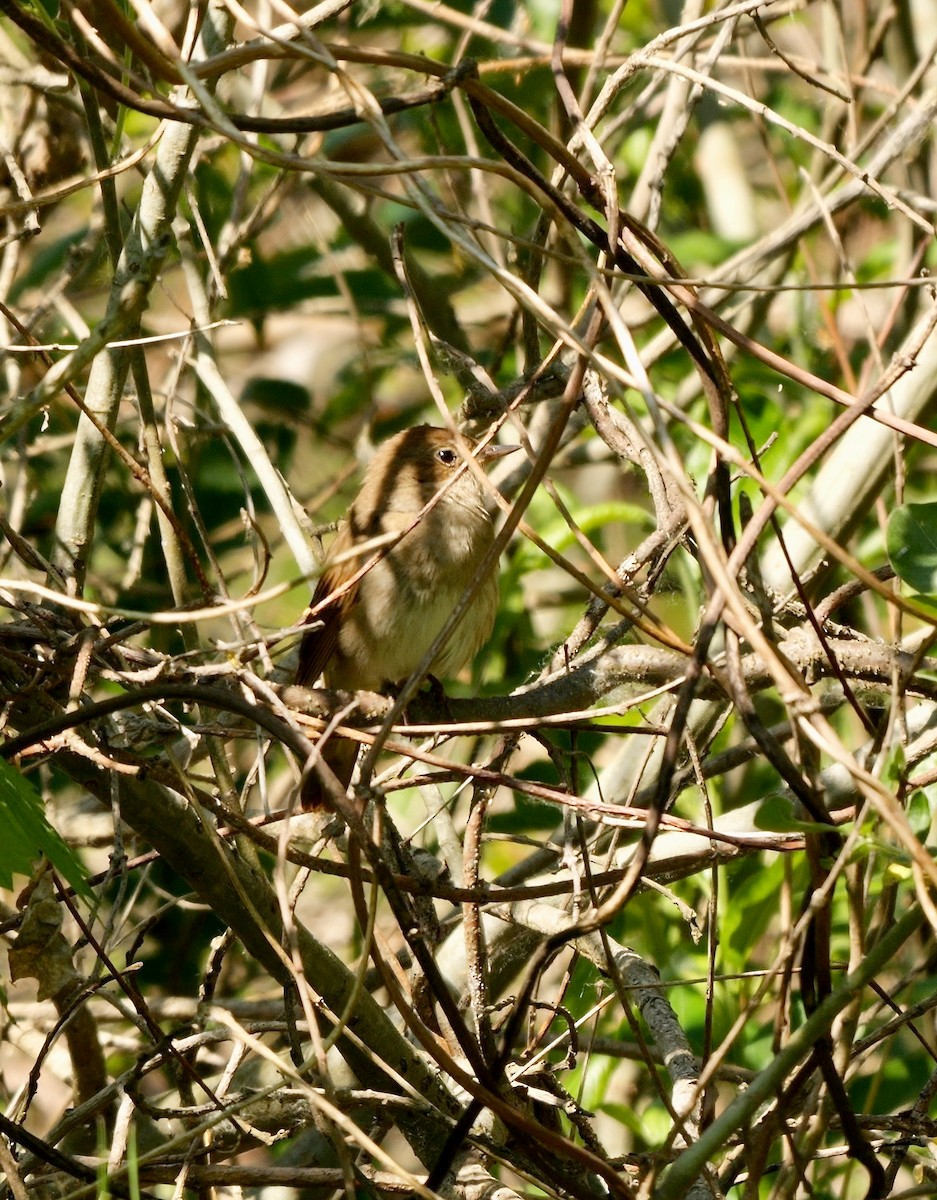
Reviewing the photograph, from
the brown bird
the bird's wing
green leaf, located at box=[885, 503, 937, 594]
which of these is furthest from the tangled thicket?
the bird's wing

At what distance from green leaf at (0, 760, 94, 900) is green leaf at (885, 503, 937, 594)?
4.35 ft

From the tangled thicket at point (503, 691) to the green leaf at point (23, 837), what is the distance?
13 millimetres

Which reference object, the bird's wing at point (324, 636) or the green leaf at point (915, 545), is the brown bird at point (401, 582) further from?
the green leaf at point (915, 545)

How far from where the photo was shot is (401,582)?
4133mm

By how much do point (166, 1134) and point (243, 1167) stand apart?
96 centimetres

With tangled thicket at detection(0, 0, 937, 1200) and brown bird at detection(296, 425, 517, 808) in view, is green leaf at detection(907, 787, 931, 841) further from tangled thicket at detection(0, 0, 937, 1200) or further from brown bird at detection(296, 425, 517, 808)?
brown bird at detection(296, 425, 517, 808)

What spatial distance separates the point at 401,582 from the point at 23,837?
7.00 ft

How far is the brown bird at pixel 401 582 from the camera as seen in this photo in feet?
13.1

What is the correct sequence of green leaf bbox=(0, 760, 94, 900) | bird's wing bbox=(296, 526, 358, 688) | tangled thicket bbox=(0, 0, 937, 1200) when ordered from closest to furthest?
tangled thicket bbox=(0, 0, 937, 1200) → green leaf bbox=(0, 760, 94, 900) → bird's wing bbox=(296, 526, 358, 688)

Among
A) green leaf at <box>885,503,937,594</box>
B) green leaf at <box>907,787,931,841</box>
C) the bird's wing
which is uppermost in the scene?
the bird's wing

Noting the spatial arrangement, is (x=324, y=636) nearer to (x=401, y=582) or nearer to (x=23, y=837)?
(x=401, y=582)

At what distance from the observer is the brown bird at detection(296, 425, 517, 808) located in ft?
13.1

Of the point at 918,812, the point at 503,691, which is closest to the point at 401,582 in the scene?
the point at 503,691

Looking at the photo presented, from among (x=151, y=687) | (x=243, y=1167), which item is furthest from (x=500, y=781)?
(x=243, y=1167)
